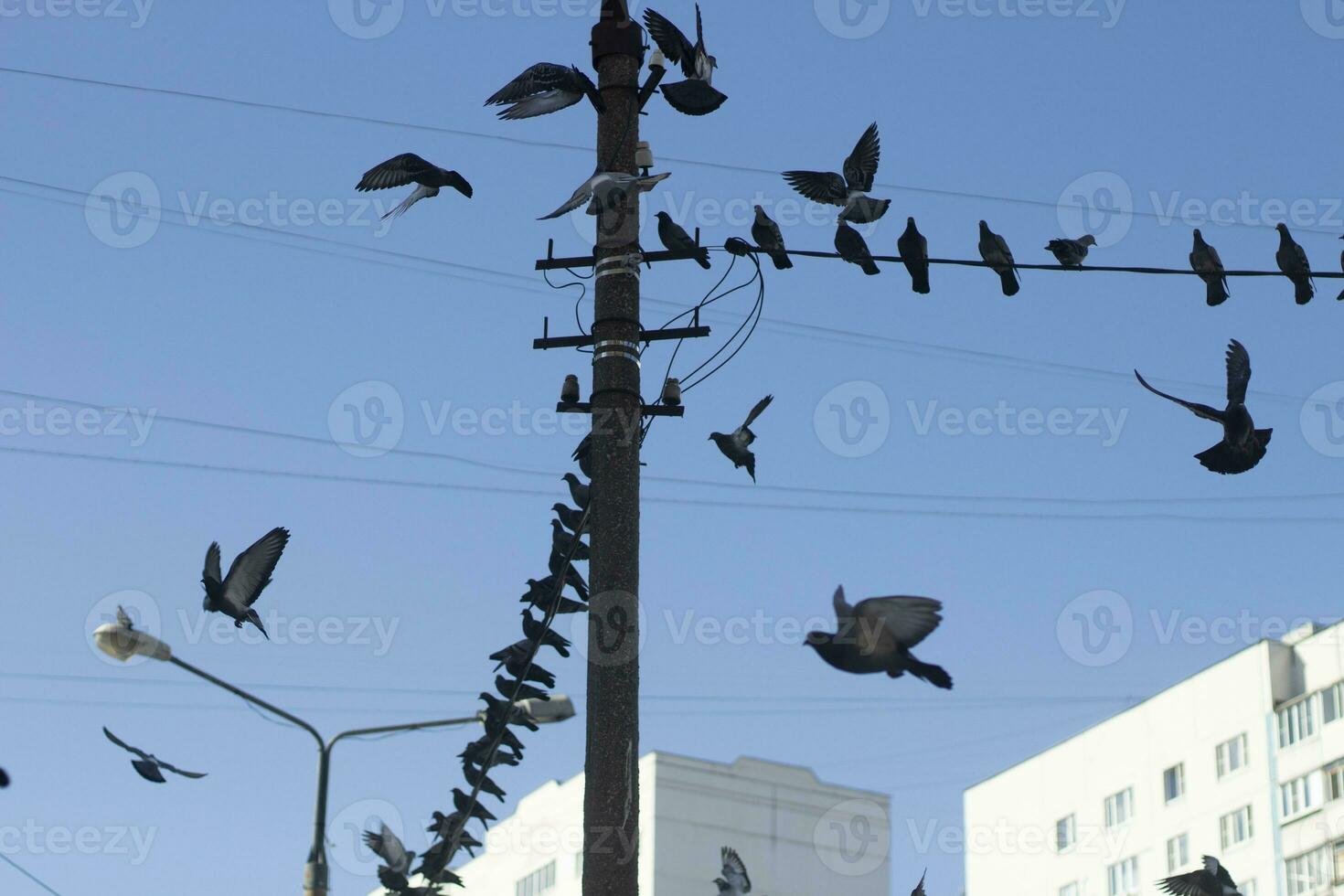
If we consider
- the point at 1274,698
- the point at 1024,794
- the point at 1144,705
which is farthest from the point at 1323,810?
the point at 1024,794

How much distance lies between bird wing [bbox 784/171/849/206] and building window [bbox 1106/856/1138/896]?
173 feet

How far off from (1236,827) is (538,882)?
91.0 feet

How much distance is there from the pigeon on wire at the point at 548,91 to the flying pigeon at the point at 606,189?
0.52 metres

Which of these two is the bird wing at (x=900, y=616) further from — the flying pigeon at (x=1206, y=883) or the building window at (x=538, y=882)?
the building window at (x=538, y=882)

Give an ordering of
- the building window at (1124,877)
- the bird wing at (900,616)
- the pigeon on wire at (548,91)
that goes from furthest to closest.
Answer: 1. the building window at (1124,877)
2. the pigeon on wire at (548,91)
3. the bird wing at (900,616)

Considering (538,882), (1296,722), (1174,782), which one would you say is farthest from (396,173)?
(538,882)

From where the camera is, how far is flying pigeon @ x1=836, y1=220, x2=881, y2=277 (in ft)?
34.3

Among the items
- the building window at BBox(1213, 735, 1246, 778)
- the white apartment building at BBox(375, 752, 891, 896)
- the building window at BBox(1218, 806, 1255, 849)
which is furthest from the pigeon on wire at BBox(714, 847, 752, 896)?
the white apartment building at BBox(375, 752, 891, 896)

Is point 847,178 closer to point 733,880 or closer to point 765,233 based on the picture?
point 765,233

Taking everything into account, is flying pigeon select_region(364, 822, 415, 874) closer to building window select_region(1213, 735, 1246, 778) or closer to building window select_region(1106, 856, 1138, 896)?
building window select_region(1213, 735, 1246, 778)

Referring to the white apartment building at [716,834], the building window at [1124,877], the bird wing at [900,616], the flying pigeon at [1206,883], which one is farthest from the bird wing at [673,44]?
the white apartment building at [716,834]

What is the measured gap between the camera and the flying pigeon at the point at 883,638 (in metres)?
7.89

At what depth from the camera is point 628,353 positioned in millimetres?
8695

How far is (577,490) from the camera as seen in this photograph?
10586 millimetres
